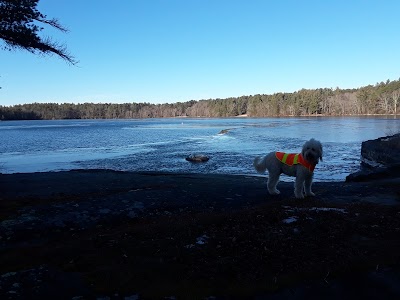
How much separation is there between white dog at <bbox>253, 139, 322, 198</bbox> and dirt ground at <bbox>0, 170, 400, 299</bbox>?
123 cm

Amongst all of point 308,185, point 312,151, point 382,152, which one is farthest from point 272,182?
point 382,152

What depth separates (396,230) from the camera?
5586 mm

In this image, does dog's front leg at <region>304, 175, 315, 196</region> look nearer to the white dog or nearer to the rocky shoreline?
the white dog

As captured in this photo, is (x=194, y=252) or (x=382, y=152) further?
(x=382, y=152)

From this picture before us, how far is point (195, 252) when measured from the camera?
4762mm

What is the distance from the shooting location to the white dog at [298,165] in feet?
28.5

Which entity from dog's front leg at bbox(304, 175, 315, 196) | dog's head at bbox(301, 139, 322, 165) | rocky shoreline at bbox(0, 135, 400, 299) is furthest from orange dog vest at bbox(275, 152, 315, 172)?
rocky shoreline at bbox(0, 135, 400, 299)

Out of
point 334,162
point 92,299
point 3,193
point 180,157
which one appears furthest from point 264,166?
point 180,157

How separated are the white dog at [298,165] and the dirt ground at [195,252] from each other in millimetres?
1225

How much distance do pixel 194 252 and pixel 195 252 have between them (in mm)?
14

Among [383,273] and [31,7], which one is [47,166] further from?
[383,273]

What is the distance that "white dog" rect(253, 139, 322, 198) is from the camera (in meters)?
8.68

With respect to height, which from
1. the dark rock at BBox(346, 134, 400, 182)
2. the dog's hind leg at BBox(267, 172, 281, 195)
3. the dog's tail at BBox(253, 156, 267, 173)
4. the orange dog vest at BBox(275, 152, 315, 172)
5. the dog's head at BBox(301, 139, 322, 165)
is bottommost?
the dark rock at BBox(346, 134, 400, 182)

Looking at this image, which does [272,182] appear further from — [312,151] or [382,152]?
[382,152]
